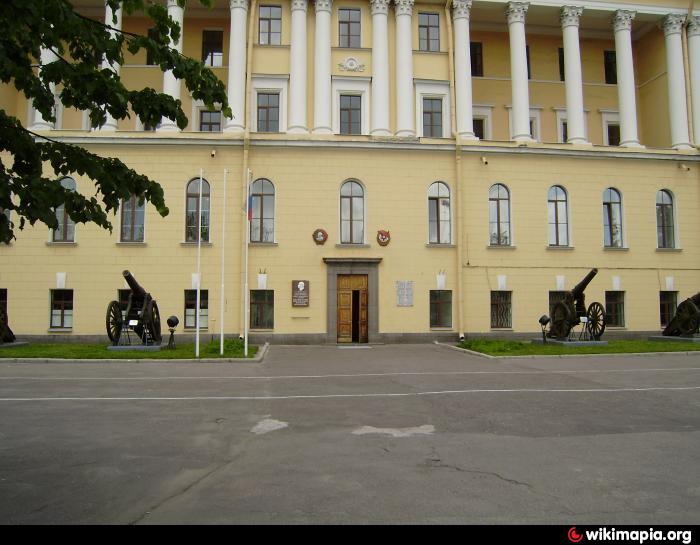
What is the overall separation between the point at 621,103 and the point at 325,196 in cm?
1648

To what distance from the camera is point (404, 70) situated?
2655 cm

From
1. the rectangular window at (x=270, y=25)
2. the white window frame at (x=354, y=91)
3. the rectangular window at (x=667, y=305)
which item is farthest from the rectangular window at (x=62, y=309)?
the rectangular window at (x=667, y=305)

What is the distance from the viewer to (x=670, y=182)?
28.1m

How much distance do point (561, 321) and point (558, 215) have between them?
733cm

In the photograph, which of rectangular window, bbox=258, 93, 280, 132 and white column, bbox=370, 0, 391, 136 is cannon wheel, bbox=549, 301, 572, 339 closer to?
white column, bbox=370, 0, 391, 136

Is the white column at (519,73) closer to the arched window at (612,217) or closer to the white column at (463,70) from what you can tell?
the white column at (463,70)

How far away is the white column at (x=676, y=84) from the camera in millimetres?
28438

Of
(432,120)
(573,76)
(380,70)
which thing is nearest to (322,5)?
(380,70)

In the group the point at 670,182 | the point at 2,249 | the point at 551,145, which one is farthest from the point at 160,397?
the point at 670,182

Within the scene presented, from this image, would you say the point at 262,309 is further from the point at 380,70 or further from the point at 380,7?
the point at 380,7

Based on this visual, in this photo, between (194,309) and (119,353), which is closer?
(119,353)

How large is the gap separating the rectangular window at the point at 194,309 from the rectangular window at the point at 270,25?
42.1ft

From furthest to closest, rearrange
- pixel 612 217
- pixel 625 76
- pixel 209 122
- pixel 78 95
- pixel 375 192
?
pixel 625 76 → pixel 612 217 → pixel 209 122 → pixel 375 192 → pixel 78 95
